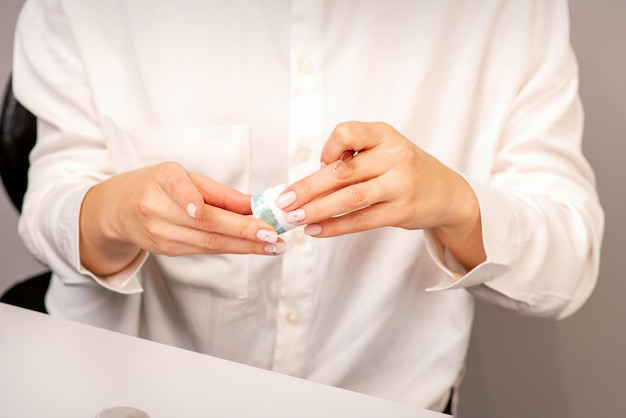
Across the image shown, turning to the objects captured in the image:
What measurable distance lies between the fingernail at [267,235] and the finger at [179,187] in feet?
0.20

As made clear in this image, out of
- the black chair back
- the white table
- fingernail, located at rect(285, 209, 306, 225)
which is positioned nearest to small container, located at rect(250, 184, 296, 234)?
fingernail, located at rect(285, 209, 306, 225)

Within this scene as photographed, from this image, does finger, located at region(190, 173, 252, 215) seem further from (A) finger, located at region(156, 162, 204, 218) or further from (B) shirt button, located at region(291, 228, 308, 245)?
(B) shirt button, located at region(291, 228, 308, 245)

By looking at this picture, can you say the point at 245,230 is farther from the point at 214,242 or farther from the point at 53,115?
the point at 53,115

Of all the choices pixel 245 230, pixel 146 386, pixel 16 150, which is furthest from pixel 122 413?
pixel 16 150

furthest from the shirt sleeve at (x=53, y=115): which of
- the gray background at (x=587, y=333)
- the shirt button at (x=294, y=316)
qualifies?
the gray background at (x=587, y=333)

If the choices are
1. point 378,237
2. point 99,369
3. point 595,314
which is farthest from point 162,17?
point 595,314

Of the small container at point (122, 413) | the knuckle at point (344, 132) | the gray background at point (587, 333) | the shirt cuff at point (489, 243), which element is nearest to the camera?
the small container at point (122, 413)

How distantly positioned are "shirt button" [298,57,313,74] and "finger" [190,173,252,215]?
0.24 m

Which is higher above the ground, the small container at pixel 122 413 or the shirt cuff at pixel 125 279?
the small container at pixel 122 413

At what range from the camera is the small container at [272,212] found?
2.19ft

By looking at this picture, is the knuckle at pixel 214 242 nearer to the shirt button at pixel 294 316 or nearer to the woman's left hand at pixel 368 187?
the woman's left hand at pixel 368 187

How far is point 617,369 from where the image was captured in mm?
1212

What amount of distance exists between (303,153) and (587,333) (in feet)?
2.16

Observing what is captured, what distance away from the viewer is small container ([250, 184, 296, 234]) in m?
0.67
